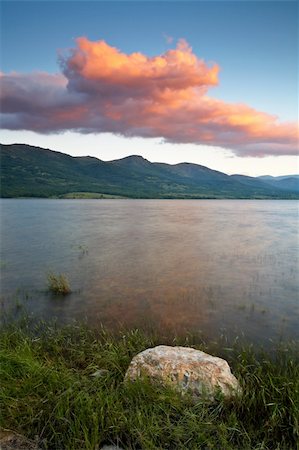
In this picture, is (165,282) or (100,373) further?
(165,282)

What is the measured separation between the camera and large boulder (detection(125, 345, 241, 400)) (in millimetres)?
7814

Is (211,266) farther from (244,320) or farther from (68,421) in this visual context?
(68,421)

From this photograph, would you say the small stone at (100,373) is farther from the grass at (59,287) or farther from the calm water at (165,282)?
the grass at (59,287)

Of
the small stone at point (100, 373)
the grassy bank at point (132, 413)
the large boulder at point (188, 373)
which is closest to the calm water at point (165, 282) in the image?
the large boulder at point (188, 373)

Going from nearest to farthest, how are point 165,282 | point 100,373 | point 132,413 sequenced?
point 132,413, point 100,373, point 165,282

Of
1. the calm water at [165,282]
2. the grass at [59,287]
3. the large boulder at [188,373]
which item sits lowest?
the calm water at [165,282]

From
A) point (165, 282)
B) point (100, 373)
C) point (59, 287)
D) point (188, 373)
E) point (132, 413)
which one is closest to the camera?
point (132, 413)

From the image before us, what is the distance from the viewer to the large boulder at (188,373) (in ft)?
25.6

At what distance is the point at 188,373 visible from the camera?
815cm

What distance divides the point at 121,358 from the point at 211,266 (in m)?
19.6

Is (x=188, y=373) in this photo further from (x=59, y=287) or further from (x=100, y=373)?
(x=59, y=287)

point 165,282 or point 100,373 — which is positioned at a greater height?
point 100,373

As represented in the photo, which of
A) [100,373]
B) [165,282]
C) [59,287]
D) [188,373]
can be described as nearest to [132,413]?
[188,373]

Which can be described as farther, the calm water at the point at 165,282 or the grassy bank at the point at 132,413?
the calm water at the point at 165,282
